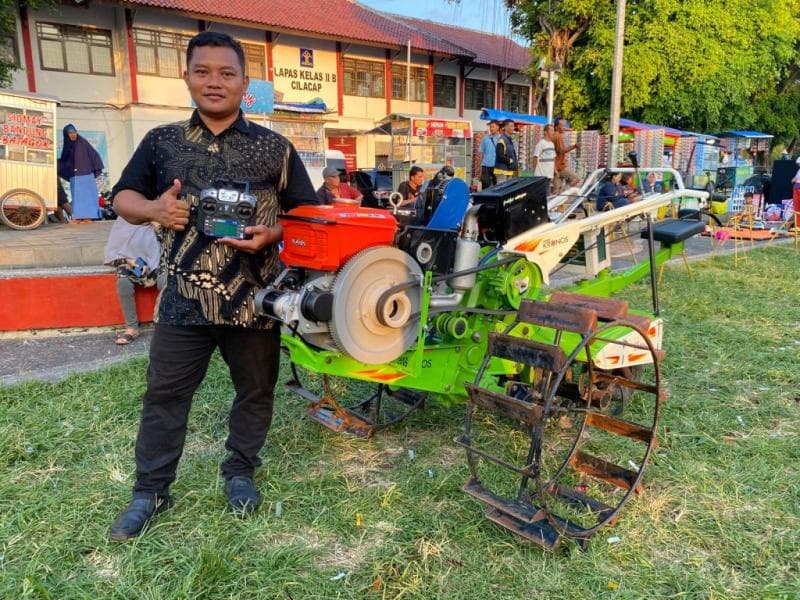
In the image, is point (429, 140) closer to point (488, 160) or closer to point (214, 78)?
point (488, 160)

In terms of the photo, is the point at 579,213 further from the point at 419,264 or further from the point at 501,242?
the point at 419,264

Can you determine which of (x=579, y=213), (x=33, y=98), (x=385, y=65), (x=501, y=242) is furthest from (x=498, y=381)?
(x=385, y=65)

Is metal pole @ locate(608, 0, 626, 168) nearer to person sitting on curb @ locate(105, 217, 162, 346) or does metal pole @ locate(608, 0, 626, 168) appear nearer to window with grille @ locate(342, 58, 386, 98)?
person sitting on curb @ locate(105, 217, 162, 346)

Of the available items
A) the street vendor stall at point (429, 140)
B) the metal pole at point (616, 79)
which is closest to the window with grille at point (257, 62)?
the street vendor stall at point (429, 140)

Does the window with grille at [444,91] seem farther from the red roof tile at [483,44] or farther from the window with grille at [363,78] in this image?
the window with grille at [363,78]

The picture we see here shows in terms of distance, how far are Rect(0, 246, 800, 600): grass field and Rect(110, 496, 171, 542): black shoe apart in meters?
0.04

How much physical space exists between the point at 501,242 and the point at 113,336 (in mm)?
3847

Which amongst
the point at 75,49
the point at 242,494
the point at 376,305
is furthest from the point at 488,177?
the point at 75,49

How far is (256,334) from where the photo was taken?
2580 mm

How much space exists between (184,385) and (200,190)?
31.2 inches

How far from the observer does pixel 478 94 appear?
29078mm

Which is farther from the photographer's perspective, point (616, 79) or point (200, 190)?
point (616, 79)

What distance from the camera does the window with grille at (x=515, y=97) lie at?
30203 mm

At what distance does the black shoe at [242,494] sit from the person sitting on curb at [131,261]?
9.19 ft
